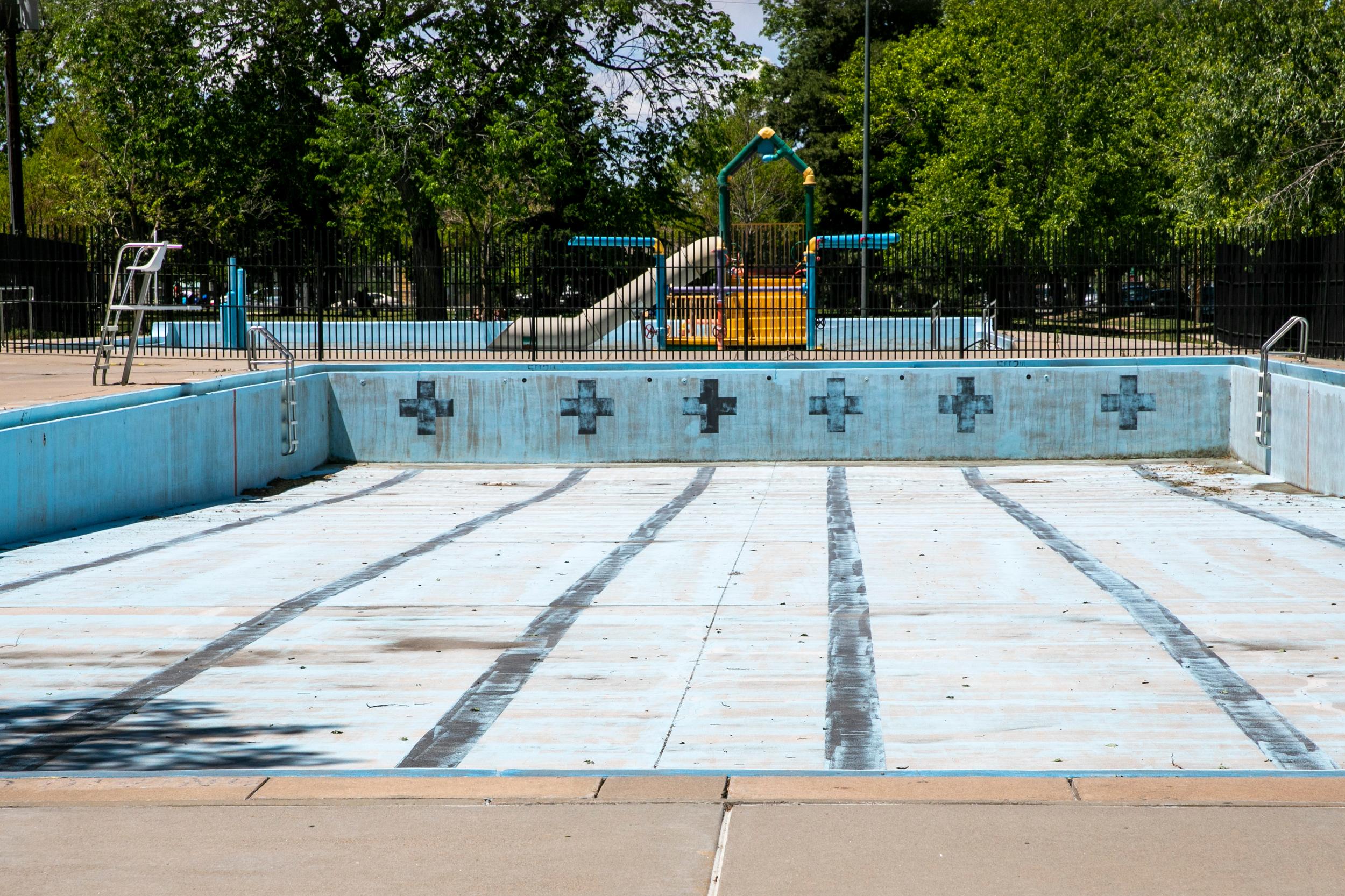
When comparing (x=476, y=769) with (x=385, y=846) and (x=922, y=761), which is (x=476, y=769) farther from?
(x=922, y=761)

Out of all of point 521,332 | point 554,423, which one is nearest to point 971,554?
point 554,423

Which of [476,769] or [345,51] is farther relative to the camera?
[345,51]

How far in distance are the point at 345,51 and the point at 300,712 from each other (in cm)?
3920

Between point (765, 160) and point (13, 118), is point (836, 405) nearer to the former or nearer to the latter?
point (765, 160)

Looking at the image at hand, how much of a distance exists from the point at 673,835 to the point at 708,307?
82.8 feet

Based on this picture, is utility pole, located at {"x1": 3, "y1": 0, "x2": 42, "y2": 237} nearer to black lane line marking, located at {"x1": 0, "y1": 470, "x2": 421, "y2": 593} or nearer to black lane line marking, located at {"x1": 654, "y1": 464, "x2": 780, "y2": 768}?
black lane line marking, located at {"x1": 0, "y1": 470, "x2": 421, "y2": 593}

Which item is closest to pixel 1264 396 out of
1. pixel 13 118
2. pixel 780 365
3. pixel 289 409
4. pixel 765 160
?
pixel 780 365

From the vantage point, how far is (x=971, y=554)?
1148cm

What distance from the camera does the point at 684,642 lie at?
26.7 feet

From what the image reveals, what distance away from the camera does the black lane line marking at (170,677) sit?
586 cm

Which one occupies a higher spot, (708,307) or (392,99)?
(392,99)

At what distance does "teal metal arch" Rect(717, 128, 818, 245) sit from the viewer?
34156 millimetres

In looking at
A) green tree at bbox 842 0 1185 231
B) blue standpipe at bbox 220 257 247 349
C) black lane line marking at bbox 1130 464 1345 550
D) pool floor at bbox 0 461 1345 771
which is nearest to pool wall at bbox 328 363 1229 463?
black lane line marking at bbox 1130 464 1345 550

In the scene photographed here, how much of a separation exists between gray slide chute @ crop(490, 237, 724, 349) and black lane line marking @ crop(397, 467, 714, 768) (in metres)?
12.6
